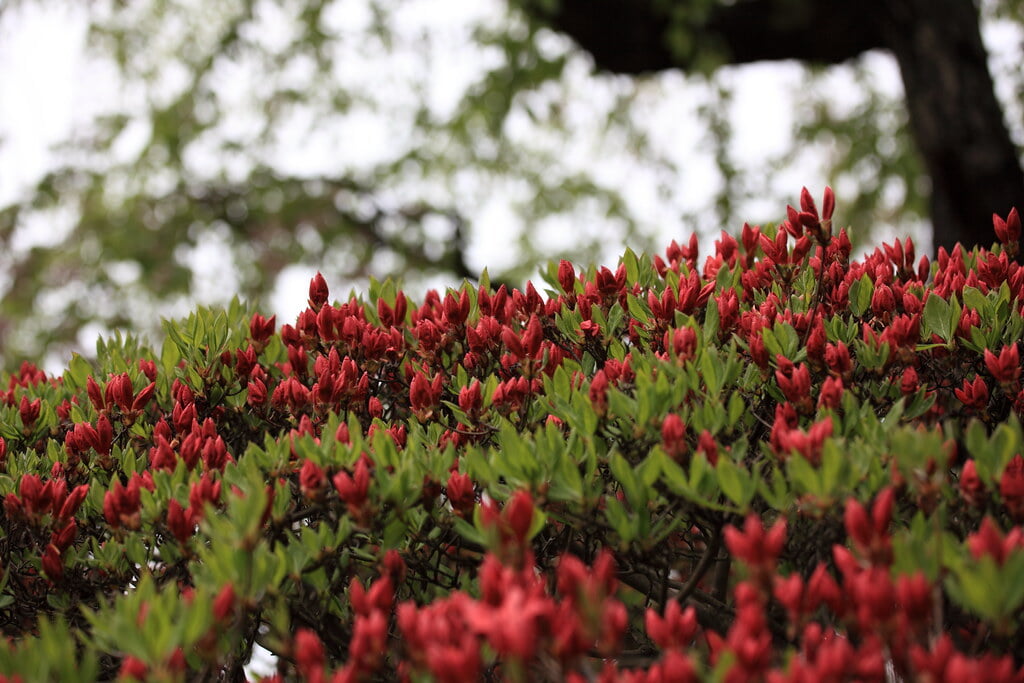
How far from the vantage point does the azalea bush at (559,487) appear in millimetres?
1631

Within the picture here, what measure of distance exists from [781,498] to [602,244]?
13.2 metres

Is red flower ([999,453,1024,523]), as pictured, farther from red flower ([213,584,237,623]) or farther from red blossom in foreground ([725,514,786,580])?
red flower ([213,584,237,623])

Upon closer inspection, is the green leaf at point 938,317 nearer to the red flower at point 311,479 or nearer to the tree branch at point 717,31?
the red flower at point 311,479

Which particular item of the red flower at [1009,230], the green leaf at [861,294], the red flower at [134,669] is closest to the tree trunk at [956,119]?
the red flower at [1009,230]

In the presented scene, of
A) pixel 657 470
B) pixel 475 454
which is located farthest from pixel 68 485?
pixel 657 470

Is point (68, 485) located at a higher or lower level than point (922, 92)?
lower

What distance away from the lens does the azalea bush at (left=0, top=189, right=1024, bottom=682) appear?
5.35ft

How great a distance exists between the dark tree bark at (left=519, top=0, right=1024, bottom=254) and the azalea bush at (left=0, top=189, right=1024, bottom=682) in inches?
154

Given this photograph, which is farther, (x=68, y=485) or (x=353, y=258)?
(x=353, y=258)

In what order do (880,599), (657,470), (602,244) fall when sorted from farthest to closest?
(602,244)
(657,470)
(880,599)

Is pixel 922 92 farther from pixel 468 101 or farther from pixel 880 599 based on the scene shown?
pixel 880 599

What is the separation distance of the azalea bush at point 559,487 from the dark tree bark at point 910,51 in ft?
12.9

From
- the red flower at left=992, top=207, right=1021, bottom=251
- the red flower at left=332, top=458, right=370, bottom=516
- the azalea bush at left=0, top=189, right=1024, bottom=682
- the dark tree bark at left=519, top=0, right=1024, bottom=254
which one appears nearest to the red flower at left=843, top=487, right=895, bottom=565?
the azalea bush at left=0, top=189, right=1024, bottom=682

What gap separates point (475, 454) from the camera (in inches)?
85.1
